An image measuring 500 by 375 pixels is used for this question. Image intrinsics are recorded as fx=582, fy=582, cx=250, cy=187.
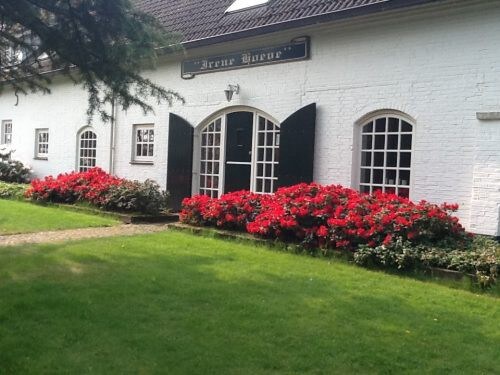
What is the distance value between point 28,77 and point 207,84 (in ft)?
19.5

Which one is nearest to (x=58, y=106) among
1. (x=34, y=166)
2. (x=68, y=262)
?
(x=34, y=166)

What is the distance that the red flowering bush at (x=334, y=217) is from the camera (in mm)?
7633

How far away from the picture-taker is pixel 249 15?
11.8 meters

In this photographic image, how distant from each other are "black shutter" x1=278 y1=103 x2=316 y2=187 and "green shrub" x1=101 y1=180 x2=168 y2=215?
9.50 feet

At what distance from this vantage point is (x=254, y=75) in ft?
38.7

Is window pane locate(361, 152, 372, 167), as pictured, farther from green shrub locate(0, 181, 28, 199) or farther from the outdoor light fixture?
green shrub locate(0, 181, 28, 199)

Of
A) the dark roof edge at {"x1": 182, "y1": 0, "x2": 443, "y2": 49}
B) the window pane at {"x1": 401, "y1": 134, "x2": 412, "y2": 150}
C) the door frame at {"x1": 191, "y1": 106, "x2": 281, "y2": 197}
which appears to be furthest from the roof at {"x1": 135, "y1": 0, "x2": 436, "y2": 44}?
the window pane at {"x1": 401, "y1": 134, "x2": 412, "y2": 150}

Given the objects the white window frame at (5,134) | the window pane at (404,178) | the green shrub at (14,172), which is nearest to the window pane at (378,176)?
the window pane at (404,178)

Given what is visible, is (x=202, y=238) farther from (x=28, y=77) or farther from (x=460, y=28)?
(x=460, y=28)

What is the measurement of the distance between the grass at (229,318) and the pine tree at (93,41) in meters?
1.97

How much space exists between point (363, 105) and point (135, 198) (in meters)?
5.08

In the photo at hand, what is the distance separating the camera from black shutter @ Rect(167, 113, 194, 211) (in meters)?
13.1

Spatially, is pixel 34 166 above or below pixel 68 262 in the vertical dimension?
above

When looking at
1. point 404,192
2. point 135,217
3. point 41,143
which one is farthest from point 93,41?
point 41,143
